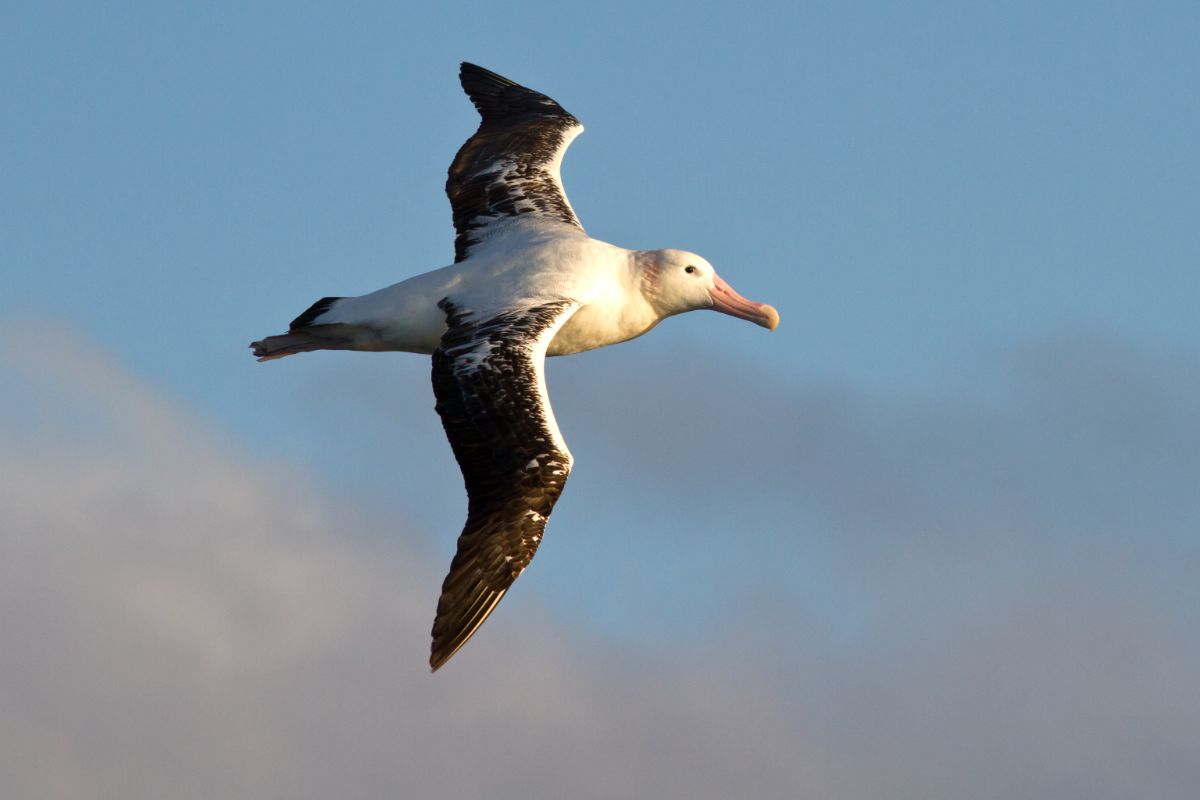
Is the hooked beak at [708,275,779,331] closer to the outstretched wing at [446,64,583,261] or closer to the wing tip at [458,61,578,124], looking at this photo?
the outstretched wing at [446,64,583,261]

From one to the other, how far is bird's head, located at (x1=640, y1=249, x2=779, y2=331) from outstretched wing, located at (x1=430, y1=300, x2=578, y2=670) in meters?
1.83

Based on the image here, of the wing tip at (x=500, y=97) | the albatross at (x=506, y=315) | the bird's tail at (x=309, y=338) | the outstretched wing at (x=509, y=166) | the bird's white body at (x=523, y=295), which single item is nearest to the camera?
the albatross at (x=506, y=315)

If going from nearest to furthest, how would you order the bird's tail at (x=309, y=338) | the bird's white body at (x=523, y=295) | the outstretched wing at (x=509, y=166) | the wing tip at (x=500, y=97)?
the bird's white body at (x=523, y=295) → the bird's tail at (x=309, y=338) → the outstretched wing at (x=509, y=166) → the wing tip at (x=500, y=97)

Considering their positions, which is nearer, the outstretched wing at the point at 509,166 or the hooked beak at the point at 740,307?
the hooked beak at the point at 740,307

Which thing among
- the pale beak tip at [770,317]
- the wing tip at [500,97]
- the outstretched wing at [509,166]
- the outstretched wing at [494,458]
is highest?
the wing tip at [500,97]

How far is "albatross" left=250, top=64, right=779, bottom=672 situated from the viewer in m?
12.9

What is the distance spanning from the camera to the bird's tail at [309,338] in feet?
50.3

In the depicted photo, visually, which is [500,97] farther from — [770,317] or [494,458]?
[494,458]

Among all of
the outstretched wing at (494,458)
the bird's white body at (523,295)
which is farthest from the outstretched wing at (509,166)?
the outstretched wing at (494,458)

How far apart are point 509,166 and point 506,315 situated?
11.0ft

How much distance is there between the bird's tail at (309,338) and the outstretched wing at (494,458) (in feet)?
5.43

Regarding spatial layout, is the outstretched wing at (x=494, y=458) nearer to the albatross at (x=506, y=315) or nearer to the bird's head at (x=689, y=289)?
the albatross at (x=506, y=315)

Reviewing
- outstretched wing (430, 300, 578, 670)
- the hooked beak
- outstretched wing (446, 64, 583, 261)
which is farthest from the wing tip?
outstretched wing (430, 300, 578, 670)

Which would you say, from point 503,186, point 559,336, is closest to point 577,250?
point 559,336
